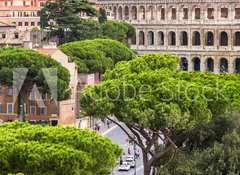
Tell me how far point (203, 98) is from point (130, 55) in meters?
36.7

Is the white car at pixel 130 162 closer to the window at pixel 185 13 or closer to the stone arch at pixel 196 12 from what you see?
the stone arch at pixel 196 12

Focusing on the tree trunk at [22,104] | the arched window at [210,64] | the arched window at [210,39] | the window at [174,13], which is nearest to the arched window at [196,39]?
the arched window at [210,39]

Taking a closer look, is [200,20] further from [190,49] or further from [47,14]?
[47,14]

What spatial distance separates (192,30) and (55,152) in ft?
248

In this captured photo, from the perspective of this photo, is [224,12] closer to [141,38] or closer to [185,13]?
[185,13]

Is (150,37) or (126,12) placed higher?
(126,12)

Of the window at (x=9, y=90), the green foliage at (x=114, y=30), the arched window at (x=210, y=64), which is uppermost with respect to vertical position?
the green foliage at (x=114, y=30)

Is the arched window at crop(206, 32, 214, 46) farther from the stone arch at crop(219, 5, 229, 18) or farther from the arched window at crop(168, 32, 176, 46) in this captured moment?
the arched window at crop(168, 32, 176, 46)

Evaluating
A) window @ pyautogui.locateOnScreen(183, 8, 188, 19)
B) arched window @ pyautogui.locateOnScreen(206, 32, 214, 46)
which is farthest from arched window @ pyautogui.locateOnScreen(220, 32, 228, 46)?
window @ pyautogui.locateOnScreen(183, 8, 188, 19)

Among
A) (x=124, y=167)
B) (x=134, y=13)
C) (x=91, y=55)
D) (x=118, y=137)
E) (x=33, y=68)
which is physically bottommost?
(x=118, y=137)

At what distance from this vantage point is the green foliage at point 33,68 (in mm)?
60719

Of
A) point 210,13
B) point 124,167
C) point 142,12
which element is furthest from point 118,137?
point 142,12

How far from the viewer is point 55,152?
35.2 m

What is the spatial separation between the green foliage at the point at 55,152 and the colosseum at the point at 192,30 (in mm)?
69325
